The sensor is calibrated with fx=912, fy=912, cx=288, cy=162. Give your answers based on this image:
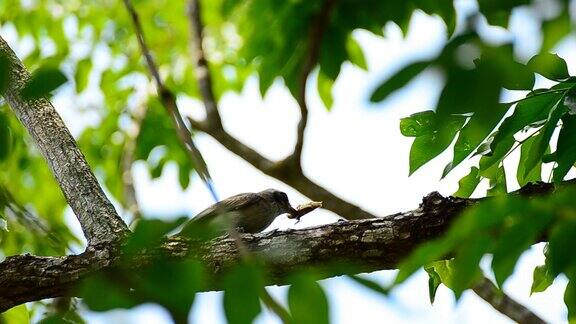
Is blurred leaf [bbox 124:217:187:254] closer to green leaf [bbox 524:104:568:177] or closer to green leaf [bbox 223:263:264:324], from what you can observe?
green leaf [bbox 223:263:264:324]

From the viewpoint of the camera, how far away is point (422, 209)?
2.90 m

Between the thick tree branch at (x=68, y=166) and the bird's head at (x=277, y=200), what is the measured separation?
5.49ft

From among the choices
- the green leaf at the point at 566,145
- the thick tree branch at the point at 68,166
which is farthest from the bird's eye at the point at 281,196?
the green leaf at the point at 566,145

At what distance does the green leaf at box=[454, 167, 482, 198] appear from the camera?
3.15m

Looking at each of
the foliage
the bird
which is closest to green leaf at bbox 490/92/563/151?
the foliage

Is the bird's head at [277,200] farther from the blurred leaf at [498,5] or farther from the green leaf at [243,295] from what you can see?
the blurred leaf at [498,5]

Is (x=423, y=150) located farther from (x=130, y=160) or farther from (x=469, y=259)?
(x=130, y=160)

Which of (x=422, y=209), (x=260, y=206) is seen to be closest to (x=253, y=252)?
(x=422, y=209)

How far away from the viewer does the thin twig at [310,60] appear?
1.42m

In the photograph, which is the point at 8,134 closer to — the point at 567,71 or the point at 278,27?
the point at 278,27

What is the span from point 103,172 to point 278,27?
11.9 ft

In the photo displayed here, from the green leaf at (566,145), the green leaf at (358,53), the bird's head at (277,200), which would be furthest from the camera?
Result: the bird's head at (277,200)

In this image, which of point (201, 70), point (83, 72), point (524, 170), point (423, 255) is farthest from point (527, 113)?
point (83, 72)

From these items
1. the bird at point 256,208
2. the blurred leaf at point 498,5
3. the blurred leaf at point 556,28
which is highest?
the bird at point 256,208
